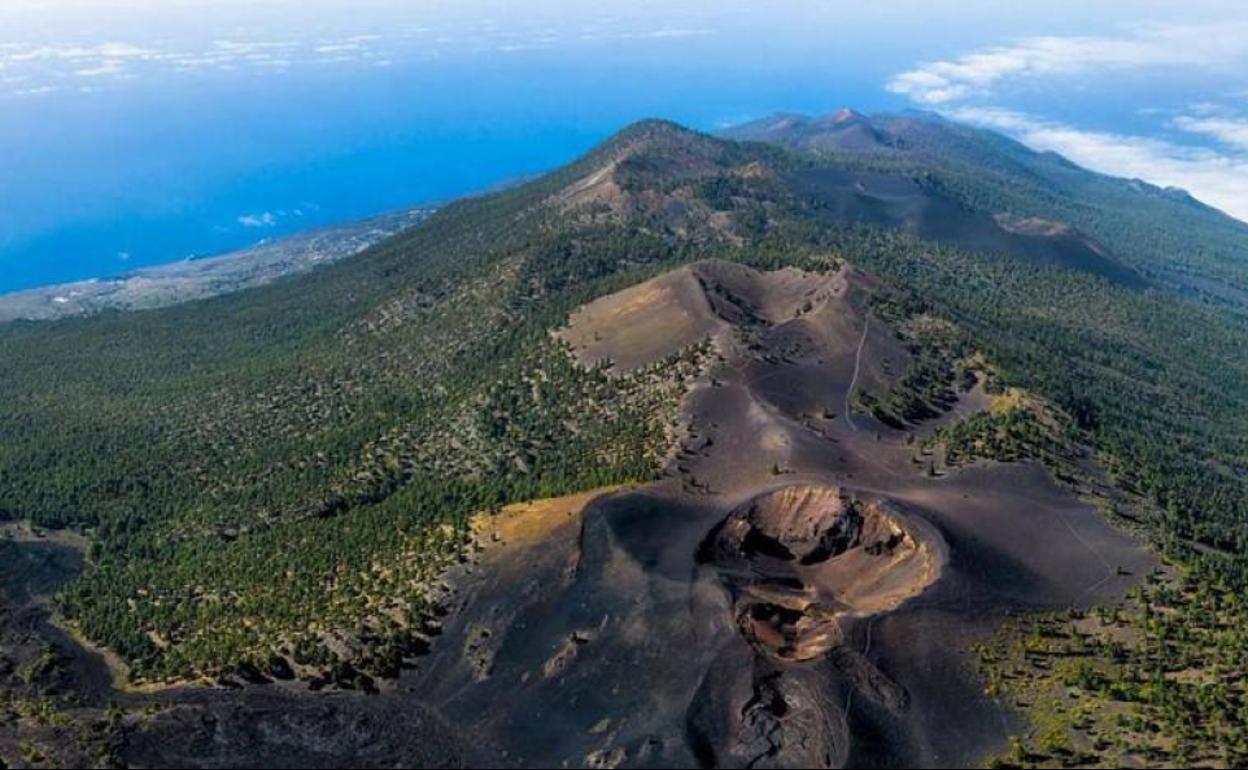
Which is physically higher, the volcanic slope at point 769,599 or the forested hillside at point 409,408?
the volcanic slope at point 769,599

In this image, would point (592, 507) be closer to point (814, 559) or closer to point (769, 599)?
point (769, 599)

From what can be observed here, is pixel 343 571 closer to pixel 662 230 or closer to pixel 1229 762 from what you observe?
pixel 1229 762

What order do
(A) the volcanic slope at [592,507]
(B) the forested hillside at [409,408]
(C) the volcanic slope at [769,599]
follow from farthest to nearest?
(B) the forested hillside at [409,408]
(A) the volcanic slope at [592,507]
(C) the volcanic slope at [769,599]

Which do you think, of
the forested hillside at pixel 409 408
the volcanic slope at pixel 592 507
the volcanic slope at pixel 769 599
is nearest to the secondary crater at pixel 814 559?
the volcanic slope at pixel 769 599

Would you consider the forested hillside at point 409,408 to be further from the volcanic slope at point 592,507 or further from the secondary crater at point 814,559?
the secondary crater at point 814,559

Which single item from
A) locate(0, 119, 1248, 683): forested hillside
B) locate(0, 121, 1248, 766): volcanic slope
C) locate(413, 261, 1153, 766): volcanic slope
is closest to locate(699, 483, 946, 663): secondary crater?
locate(413, 261, 1153, 766): volcanic slope

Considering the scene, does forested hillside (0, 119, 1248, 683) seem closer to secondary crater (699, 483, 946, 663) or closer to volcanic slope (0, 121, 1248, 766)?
volcanic slope (0, 121, 1248, 766)

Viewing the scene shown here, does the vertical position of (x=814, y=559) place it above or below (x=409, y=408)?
above

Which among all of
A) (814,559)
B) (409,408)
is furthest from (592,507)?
(409,408)

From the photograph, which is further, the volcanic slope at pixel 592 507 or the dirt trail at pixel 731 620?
the volcanic slope at pixel 592 507
